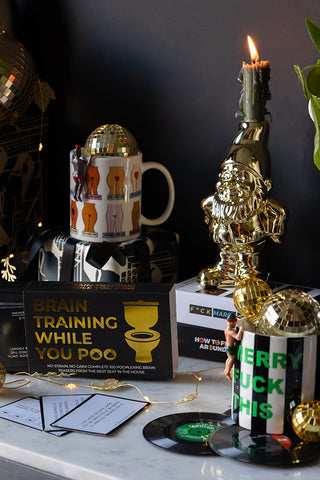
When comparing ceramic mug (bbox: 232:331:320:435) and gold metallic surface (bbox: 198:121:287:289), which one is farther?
gold metallic surface (bbox: 198:121:287:289)

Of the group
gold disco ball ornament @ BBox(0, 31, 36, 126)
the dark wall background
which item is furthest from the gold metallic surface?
gold disco ball ornament @ BBox(0, 31, 36, 126)

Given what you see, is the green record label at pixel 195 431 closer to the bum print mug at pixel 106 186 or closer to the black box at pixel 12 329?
the black box at pixel 12 329

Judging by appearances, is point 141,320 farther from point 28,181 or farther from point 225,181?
point 28,181

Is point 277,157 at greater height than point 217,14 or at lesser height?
lesser

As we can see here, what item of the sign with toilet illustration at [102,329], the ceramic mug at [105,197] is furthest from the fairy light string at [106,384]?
the ceramic mug at [105,197]

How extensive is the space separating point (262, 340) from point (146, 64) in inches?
28.0

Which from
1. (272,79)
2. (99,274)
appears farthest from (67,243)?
(272,79)

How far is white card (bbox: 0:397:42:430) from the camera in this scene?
85 cm

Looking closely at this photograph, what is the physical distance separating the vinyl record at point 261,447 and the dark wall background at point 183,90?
0.48 meters

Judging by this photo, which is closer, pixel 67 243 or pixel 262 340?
pixel 262 340

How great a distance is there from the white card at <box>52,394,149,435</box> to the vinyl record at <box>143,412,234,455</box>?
4cm

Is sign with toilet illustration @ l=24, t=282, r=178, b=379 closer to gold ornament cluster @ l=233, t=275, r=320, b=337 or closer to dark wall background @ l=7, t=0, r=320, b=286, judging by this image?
gold ornament cluster @ l=233, t=275, r=320, b=337

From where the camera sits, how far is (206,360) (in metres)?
1.06

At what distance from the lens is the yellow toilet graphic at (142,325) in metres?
0.96
